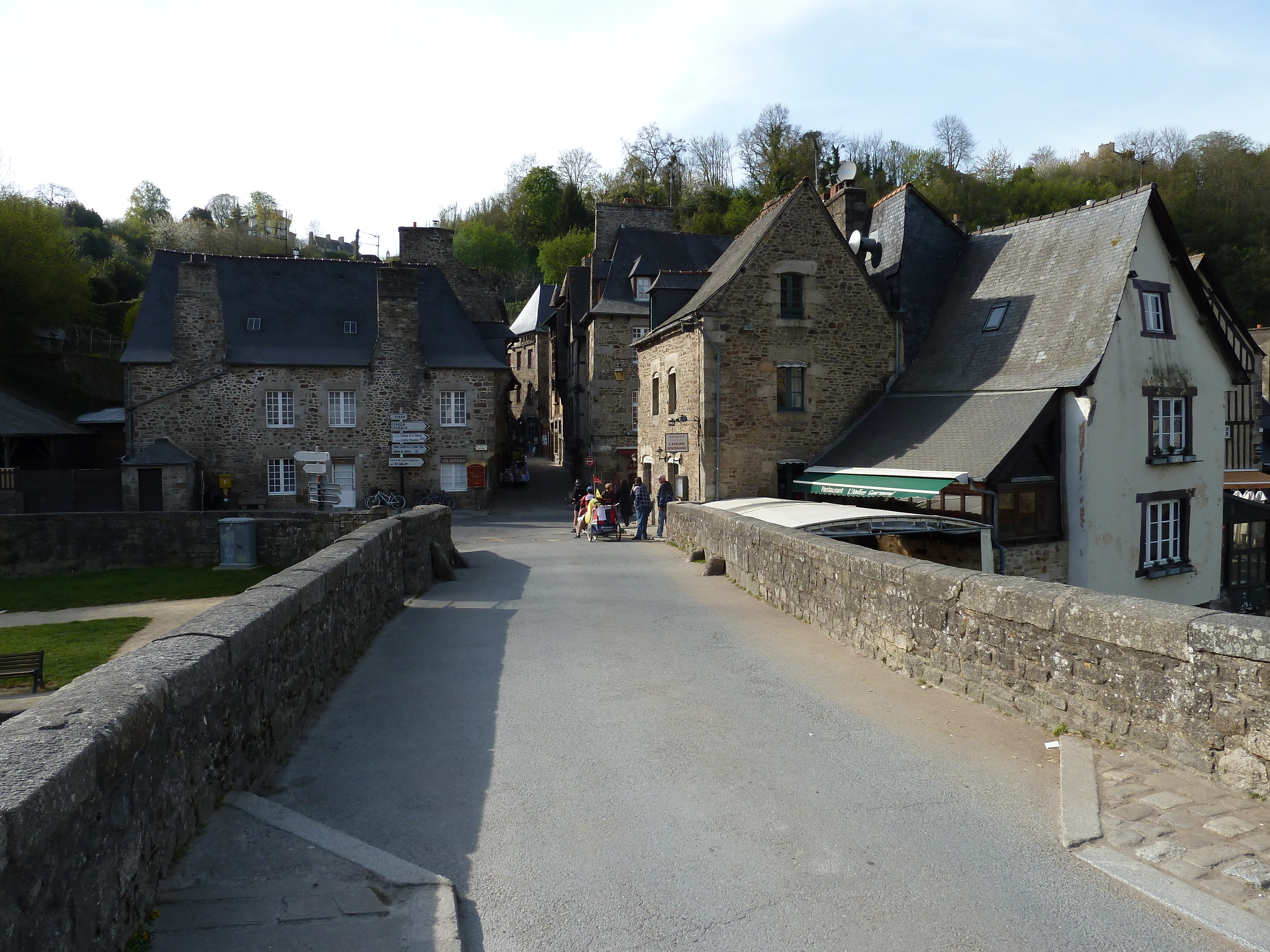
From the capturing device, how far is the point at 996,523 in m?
16.0

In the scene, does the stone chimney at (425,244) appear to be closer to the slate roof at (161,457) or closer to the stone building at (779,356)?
the slate roof at (161,457)


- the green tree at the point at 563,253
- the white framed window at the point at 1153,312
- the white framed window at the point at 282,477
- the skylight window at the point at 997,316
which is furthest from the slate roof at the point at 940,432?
the green tree at the point at 563,253

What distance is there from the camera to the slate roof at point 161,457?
90.8ft

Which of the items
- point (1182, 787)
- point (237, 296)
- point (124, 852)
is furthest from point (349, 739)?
point (237, 296)

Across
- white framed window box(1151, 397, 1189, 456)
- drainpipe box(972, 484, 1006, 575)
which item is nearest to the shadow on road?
drainpipe box(972, 484, 1006, 575)

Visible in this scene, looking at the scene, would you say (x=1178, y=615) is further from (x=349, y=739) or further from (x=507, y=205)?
(x=507, y=205)

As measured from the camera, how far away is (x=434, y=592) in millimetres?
11898

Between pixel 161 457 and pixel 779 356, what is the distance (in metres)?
19.9

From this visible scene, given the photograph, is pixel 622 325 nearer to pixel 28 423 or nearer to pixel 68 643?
pixel 28 423

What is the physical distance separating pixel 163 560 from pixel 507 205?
217 ft

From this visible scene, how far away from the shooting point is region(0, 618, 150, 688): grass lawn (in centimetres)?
1257

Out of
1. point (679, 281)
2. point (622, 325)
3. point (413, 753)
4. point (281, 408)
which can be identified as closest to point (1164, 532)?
point (679, 281)

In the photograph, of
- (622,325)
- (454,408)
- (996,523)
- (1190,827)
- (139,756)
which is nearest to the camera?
(139,756)

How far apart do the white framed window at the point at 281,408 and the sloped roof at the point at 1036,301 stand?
1963cm
